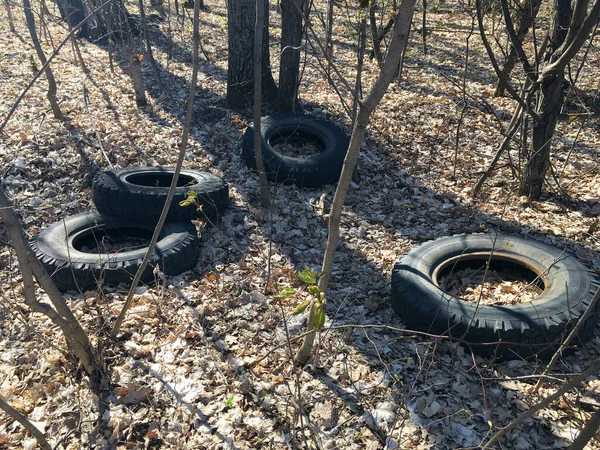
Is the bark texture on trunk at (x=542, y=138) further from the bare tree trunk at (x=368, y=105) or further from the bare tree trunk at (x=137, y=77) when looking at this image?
the bare tree trunk at (x=137, y=77)

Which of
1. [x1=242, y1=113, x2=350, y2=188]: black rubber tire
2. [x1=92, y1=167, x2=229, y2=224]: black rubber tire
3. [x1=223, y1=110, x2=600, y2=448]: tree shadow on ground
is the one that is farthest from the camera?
[x1=242, y1=113, x2=350, y2=188]: black rubber tire

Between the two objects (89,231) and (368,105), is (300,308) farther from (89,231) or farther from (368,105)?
(89,231)

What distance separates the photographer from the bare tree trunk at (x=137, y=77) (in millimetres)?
7768

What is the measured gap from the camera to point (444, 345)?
3.86 m

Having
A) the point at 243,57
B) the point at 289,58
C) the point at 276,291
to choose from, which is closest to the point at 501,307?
the point at 276,291

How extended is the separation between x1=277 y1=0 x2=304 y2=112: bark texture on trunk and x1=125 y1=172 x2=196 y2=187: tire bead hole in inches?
98.7

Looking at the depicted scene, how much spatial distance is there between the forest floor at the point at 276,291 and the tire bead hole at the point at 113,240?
0.66m

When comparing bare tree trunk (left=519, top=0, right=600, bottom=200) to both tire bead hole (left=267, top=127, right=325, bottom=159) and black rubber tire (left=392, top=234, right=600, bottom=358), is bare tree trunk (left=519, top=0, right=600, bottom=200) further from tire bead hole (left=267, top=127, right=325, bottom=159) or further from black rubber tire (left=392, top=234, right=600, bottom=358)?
tire bead hole (left=267, top=127, right=325, bottom=159)

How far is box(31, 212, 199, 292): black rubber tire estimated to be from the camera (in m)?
4.43

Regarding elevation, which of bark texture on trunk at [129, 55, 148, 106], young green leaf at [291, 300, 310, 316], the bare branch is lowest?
bark texture on trunk at [129, 55, 148, 106]

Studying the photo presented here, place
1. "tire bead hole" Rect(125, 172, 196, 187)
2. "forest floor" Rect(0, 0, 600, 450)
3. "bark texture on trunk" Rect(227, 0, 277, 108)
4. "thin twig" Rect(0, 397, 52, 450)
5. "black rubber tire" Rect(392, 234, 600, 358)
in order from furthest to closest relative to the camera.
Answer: "bark texture on trunk" Rect(227, 0, 277, 108) < "tire bead hole" Rect(125, 172, 196, 187) < "black rubber tire" Rect(392, 234, 600, 358) < "forest floor" Rect(0, 0, 600, 450) < "thin twig" Rect(0, 397, 52, 450)

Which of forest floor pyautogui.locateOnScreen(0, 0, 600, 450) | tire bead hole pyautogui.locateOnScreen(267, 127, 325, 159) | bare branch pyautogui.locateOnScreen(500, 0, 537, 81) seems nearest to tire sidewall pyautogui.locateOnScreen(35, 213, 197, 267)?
forest floor pyautogui.locateOnScreen(0, 0, 600, 450)

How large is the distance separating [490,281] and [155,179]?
411 cm

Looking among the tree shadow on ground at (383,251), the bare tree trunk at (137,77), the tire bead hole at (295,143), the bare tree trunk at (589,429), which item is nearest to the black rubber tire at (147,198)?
the tree shadow on ground at (383,251)
